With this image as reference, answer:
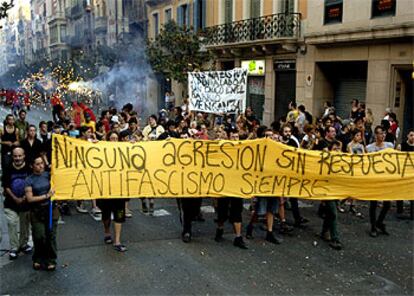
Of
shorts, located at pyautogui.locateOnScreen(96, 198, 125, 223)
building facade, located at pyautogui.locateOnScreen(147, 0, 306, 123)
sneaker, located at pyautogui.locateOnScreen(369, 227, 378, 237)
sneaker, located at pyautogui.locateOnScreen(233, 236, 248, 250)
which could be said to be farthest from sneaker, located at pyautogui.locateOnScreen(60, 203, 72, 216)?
building facade, located at pyautogui.locateOnScreen(147, 0, 306, 123)

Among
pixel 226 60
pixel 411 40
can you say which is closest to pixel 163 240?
pixel 411 40

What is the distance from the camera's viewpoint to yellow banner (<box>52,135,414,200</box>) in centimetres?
683

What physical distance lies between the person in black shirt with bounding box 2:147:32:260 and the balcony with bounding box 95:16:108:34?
1521 inches

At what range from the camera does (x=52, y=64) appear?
47062 mm

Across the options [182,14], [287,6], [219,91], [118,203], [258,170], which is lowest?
[118,203]

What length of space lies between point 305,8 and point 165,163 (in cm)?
1299

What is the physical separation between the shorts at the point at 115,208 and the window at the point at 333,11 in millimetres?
12230

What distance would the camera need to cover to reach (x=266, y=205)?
23.4ft

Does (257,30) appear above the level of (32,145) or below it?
above

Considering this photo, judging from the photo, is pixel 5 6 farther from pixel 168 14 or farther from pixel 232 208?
pixel 168 14

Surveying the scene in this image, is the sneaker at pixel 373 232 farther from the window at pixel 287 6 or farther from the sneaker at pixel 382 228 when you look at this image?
the window at pixel 287 6

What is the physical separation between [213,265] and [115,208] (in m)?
1.64

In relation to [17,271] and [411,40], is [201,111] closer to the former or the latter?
[411,40]

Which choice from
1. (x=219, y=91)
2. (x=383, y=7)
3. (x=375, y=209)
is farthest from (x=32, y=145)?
(x=383, y=7)
